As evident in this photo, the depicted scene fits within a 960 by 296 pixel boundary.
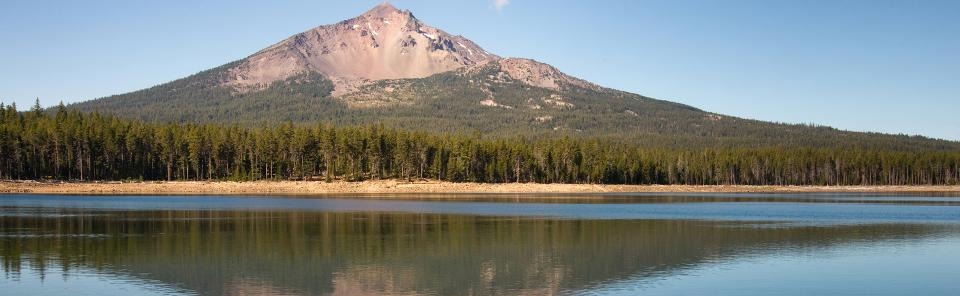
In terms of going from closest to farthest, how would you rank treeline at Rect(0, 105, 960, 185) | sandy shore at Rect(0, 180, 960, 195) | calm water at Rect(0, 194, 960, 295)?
1. calm water at Rect(0, 194, 960, 295)
2. sandy shore at Rect(0, 180, 960, 195)
3. treeline at Rect(0, 105, 960, 185)

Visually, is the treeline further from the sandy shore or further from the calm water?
the calm water

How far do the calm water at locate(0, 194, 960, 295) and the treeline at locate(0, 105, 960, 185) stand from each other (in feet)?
176

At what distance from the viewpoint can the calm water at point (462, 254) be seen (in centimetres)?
2950

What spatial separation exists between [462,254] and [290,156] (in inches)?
3982

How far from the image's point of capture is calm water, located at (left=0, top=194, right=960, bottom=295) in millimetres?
29500

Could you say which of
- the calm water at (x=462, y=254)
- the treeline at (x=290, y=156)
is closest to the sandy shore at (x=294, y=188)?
the treeline at (x=290, y=156)

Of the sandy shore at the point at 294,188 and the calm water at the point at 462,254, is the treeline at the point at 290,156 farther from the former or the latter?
the calm water at the point at 462,254

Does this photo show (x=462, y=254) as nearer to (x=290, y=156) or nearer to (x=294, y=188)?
(x=294, y=188)

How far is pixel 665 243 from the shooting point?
44438 mm

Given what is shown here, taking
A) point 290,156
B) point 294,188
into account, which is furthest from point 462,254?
point 290,156

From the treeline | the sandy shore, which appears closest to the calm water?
the sandy shore

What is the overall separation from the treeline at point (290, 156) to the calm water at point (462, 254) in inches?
2109

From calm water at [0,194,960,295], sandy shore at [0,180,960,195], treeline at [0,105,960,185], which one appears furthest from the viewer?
treeline at [0,105,960,185]

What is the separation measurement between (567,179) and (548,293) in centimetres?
12596
